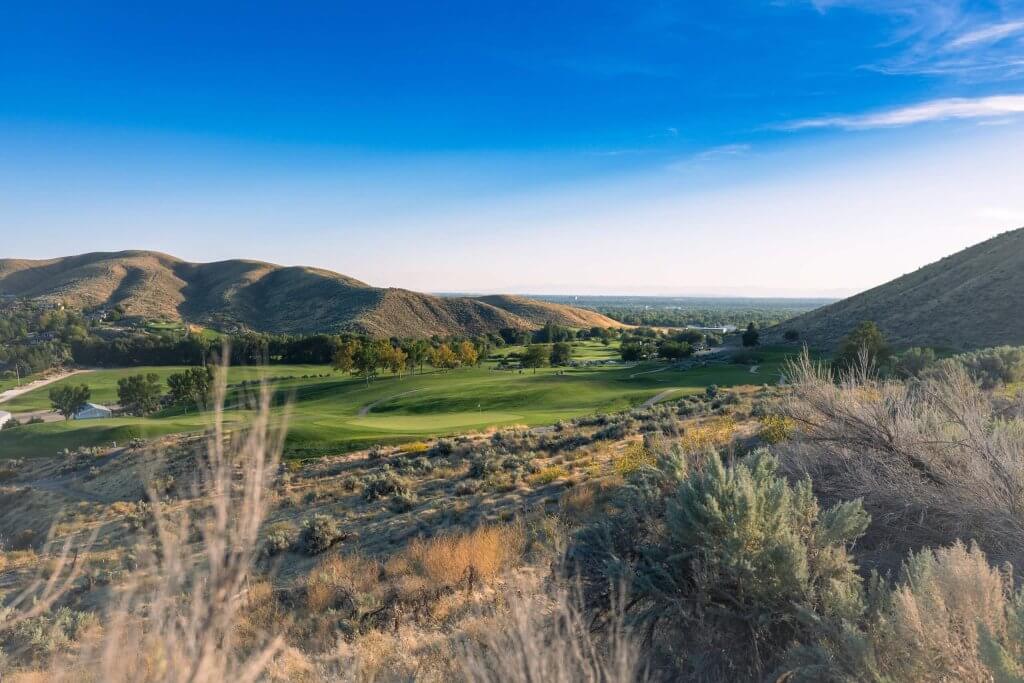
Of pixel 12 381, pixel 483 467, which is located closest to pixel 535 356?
pixel 483 467

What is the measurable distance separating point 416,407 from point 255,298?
117 meters

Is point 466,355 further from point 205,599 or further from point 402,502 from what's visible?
point 205,599

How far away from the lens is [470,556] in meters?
6.75

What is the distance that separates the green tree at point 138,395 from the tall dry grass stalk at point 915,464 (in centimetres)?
5444

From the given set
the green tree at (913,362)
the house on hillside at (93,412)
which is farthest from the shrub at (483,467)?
the house on hillside at (93,412)

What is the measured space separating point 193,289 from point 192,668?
534 feet

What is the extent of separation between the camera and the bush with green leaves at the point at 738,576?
3.64 metres

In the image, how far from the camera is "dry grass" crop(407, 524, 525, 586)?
641 cm

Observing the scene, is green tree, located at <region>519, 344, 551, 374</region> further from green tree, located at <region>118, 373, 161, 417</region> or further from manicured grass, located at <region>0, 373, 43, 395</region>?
manicured grass, located at <region>0, 373, 43, 395</region>

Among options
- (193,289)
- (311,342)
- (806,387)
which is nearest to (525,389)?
(806,387)

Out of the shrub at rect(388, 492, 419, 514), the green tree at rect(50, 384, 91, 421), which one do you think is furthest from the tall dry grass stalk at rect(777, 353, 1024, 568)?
the green tree at rect(50, 384, 91, 421)

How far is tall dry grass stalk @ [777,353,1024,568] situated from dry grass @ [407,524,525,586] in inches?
154

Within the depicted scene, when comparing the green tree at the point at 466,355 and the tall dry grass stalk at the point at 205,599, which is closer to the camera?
the tall dry grass stalk at the point at 205,599

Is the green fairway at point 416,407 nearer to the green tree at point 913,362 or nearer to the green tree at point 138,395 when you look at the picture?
the green tree at point 138,395
